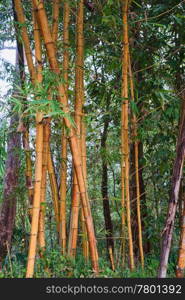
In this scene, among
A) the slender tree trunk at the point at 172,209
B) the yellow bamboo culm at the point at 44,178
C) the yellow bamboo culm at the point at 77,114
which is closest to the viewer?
the slender tree trunk at the point at 172,209

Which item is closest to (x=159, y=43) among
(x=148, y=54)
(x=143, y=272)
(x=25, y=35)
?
(x=148, y=54)

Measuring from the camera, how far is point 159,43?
295cm

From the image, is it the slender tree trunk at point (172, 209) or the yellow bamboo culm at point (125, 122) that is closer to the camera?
the slender tree trunk at point (172, 209)

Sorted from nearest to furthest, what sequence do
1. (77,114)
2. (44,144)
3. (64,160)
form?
(44,144)
(77,114)
(64,160)

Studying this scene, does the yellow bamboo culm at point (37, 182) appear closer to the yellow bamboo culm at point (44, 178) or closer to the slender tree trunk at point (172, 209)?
the yellow bamboo culm at point (44, 178)

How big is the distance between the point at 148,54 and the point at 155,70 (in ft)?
0.45

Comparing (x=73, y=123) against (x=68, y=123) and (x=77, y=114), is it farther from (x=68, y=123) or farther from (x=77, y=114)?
(x=77, y=114)

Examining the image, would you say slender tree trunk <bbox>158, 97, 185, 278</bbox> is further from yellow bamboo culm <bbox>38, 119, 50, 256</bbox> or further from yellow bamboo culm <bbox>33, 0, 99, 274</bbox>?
yellow bamboo culm <bbox>38, 119, 50, 256</bbox>

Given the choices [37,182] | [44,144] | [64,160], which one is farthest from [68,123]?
[64,160]

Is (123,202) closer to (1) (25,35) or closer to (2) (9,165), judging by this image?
(1) (25,35)

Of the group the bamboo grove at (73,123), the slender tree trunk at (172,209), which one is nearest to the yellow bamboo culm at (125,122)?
the bamboo grove at (73,123)

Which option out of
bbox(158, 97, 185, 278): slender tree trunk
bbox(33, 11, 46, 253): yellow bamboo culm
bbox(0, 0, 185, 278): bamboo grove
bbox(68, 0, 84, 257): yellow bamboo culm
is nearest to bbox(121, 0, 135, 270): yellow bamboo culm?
bbox(0, 0, 185, 278): bamboo grove

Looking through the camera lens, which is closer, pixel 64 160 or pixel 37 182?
pixel 37 182

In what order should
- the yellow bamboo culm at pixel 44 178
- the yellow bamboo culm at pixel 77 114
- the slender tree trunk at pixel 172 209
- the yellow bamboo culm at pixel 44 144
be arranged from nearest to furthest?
1. the slender tree trunk at pixel 172 209
2. the yellow bamboo culm at pixel 44 144
3. the yellow bamboo culm at pixel 44 178
4. the yellow bamboo culm at pixel 77 114
